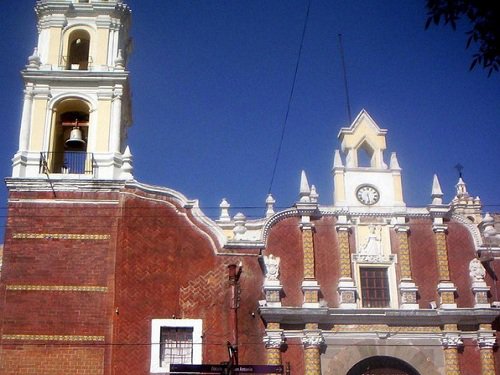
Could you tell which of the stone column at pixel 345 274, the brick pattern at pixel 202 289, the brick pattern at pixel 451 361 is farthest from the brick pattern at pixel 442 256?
the brick pattern at pixel 202 289

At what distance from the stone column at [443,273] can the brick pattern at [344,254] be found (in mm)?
2871

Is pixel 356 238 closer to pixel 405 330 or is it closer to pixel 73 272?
pixel 405 330

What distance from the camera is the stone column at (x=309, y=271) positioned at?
2323 centimetres

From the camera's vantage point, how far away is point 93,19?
26531mm

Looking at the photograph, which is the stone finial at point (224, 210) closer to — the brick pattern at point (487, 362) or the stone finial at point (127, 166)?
the stone finial at point (127, 166)

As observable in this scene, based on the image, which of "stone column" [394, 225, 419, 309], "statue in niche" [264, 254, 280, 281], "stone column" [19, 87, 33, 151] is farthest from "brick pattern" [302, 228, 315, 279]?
"stone column" [19, 87, 33, 151]

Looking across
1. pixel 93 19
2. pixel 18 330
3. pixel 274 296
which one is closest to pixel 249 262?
pixel 274 296

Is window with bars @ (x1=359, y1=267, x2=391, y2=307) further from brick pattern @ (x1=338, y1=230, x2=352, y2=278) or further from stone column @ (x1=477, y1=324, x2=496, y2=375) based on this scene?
stone column @ (x1=477, y1=324, x2=496, y2=375)

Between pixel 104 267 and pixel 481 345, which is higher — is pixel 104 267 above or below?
above

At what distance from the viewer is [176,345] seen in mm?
22141

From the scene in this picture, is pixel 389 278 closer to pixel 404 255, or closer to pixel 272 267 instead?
pixel 404 255

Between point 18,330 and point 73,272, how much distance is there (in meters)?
2.25

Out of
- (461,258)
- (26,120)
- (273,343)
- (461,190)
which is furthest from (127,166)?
(461,190)

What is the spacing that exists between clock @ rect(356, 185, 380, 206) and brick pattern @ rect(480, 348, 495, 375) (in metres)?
5.79
